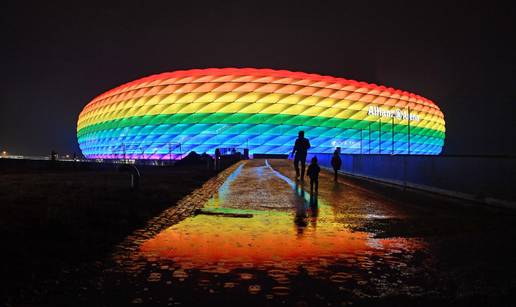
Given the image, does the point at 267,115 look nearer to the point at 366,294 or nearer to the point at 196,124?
the point at 196,124

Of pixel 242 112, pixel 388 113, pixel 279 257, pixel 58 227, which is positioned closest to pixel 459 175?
pixel 279 257

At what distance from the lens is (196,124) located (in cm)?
7631

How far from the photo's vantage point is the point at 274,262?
5.69 meters

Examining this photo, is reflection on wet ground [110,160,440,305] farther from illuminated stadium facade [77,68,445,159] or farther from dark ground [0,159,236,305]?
illuminated stadium facade [77,68,445,159]

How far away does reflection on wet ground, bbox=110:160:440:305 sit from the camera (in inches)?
173

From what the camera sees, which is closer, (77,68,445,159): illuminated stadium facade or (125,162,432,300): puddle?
(125,162,432,300): puddle

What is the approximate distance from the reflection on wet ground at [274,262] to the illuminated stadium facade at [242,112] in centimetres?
6500

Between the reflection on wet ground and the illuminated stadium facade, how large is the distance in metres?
65.0

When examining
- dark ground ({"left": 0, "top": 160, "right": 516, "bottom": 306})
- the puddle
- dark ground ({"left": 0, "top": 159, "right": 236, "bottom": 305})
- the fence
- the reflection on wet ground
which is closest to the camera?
dark ground ({"left": 0, "top": 160, "right": 516, "bottom": 306})

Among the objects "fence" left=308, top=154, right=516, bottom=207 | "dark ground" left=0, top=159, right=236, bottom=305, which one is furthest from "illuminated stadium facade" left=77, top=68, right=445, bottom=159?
"dark ground" left=0, top=159, right=236, bottom=305

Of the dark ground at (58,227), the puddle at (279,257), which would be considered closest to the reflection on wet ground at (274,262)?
the puddle at (279,257)

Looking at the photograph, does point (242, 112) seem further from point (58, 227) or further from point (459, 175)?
point (58, 227)

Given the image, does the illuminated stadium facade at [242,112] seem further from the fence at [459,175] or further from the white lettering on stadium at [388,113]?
the fence at [459,175]

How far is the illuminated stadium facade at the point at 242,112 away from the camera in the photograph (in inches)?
2987
